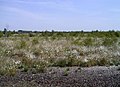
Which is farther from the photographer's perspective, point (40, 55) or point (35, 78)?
point (40, 55)

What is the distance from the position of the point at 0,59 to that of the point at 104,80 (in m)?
7.10

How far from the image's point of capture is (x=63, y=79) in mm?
13938

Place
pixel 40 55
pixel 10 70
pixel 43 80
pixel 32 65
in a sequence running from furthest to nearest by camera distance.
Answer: pixel 40 55, pixel 32 65, pixel 10 70, pixel 43 80

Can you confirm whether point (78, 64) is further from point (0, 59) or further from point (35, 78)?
point (35, 78)

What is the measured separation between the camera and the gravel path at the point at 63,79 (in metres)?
12.6

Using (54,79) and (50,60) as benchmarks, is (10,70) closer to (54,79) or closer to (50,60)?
(54,79)

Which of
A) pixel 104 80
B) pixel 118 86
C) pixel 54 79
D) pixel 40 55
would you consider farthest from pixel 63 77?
pixel 40 55

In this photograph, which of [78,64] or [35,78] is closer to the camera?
[35,78]

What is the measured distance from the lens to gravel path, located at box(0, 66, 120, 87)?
1262 centimetres

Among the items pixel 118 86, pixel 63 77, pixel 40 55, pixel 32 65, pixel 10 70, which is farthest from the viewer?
pixel 40 55

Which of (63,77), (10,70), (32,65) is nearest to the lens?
(63,77)

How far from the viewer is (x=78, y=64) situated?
1919 centimetres

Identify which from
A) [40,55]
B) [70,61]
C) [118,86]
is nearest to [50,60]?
[70,61]

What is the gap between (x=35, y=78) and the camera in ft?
46.3
